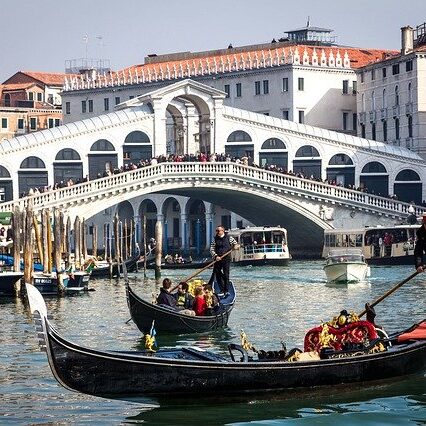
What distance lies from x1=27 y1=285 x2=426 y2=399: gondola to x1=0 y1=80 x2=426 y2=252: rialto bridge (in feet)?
97.6

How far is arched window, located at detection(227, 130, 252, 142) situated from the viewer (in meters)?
50.2

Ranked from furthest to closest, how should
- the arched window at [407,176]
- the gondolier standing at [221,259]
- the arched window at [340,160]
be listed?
1. the arched window at [340,160]
2. the arched window at [407,176]
3. the gondolier standing at [221,259]

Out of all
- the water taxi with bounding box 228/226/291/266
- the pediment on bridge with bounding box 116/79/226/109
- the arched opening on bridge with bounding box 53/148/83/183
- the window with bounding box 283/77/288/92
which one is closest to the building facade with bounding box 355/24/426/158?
the window with bounding box 283/77/288/92

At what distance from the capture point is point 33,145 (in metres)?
48.2

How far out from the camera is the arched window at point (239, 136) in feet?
165

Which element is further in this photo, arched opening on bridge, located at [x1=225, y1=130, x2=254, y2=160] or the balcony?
the balcony

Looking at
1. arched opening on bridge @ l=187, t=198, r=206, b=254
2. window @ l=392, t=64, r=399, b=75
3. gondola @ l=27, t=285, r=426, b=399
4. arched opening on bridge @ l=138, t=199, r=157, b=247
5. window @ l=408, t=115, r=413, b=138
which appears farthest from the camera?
arched opening on bridge @ l=138, t=199, r=157, b=247

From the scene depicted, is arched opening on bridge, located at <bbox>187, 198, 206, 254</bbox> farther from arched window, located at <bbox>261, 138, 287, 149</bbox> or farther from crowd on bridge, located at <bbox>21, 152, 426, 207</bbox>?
crowd on bridge, located at <bbox>21, 152, 426, 207</bbox>

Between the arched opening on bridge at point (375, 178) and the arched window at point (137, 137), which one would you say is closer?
the arched window at point (137, 137)

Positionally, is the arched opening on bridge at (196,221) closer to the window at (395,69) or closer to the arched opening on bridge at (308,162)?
the arched opening on bridge at (308,162)

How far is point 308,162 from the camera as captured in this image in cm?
5078

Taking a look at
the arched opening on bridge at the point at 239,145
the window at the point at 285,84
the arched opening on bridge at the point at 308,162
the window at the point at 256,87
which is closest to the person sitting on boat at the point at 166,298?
the arched opening on bridge at the point at 239,145

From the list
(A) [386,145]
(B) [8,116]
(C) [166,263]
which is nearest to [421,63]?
(A) [386,145]

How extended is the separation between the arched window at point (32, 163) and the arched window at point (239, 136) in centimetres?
590
